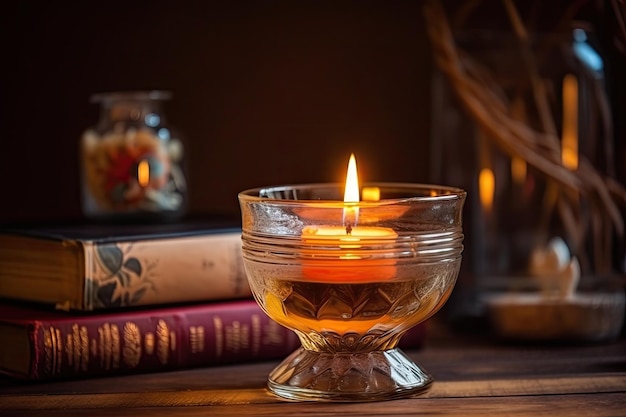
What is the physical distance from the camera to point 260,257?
791 millimetres

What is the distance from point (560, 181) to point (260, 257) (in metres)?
0.43

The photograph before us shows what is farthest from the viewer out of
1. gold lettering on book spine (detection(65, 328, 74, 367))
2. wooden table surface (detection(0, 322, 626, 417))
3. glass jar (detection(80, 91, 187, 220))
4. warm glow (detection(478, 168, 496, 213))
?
warm glow (detection(478, 168, 496, 213))

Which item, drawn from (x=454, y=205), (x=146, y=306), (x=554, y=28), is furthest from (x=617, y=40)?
(x=146, y=306)

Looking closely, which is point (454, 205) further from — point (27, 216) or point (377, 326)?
point (27, 216)

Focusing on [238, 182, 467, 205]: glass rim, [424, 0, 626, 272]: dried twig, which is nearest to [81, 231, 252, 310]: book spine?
[238, 182, 467, 205]: glass rim

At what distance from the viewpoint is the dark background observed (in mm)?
1226

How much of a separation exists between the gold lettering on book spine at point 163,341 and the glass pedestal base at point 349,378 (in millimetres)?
124

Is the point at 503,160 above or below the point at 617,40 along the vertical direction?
below

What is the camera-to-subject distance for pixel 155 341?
0.90 m

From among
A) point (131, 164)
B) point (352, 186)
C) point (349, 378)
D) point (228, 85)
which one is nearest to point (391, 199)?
point (352, 186)

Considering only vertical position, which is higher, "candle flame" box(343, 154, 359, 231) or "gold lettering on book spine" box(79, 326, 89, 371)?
"candle flame" box(343, 154, 359, 231)

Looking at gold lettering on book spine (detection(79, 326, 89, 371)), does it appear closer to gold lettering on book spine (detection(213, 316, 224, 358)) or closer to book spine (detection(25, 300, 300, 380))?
book spine (detection(25, 300, 300, 380))

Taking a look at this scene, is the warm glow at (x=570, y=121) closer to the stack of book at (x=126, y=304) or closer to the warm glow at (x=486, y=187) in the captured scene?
the warm glow at (x=486, y=187)

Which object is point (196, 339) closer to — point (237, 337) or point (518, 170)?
point (237, 337)
